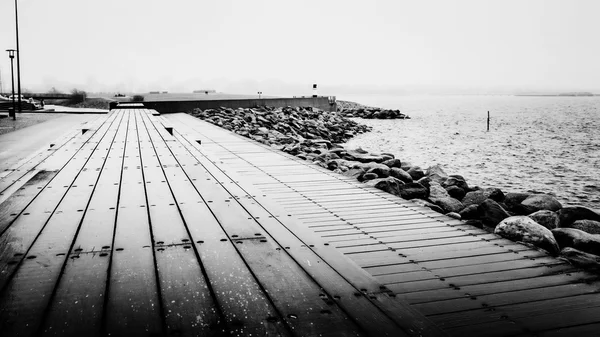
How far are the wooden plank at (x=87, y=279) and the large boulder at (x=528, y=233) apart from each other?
3.29 meters

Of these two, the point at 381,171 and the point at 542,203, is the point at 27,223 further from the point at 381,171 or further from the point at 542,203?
the point at 542,203

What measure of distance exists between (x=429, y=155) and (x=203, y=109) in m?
12.0

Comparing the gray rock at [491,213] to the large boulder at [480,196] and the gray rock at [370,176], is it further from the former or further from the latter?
the gray rock at [370,176]

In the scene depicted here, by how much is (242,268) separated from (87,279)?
71 centimetres

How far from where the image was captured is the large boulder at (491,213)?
584cm

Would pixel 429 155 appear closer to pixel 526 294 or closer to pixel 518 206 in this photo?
pixel 518 206

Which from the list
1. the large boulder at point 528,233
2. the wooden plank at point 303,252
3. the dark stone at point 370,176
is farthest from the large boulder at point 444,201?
the wooden plank at point 303,252

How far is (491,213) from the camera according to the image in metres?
5.91

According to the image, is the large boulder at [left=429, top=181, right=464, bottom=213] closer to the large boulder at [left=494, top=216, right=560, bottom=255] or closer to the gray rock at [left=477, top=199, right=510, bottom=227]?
the gray rock at [left=477, top=199, right=510, bottom=227]

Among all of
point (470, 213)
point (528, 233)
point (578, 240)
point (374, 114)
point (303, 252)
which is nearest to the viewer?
point (303, 252)

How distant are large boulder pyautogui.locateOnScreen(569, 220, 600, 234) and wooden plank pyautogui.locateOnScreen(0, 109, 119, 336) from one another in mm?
5636

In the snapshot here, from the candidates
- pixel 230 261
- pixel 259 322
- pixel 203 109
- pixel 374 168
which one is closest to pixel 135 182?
pixel 230 261

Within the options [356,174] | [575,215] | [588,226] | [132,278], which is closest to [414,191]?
[356,174]

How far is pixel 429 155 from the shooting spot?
64.5ft
